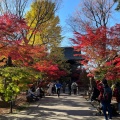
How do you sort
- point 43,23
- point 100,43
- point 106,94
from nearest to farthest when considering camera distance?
point 106,94
point 100,43
point 43,23

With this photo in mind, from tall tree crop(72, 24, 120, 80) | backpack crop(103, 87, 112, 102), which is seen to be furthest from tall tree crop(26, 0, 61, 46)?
backpack crop(103, 87, 112, 102)

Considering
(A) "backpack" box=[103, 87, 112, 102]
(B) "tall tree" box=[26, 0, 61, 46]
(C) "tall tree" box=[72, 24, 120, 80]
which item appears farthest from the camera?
(B) "tall tree" box=[26, 0, 61, 46]

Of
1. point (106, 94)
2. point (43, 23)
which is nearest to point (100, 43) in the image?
point (106, 94)

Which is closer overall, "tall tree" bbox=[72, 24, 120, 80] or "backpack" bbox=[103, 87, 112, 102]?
"backpack" bbox=[103, 87, 112, 102]

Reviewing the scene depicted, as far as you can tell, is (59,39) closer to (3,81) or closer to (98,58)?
(98,58)

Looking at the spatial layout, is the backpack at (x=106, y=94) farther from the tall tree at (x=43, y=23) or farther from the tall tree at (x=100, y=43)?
the tall tree at (x=43, y=23)

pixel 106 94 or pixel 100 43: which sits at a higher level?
pixel 100 43

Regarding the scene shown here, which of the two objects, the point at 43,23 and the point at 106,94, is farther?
the point at 43,23

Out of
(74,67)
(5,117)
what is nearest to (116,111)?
(5,117)

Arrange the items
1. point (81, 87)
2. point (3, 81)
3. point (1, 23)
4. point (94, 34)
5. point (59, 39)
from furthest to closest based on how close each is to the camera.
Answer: point (81, 87), point (59, 39), point (94, 34), point (3, 81), point (1, 23)

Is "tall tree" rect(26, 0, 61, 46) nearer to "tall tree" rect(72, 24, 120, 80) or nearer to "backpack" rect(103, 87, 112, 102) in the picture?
"tall tree" rect(72, 24, 120, 80)

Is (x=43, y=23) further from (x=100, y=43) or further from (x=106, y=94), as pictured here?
(x=106, y=94)

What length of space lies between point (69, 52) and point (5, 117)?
3596cm

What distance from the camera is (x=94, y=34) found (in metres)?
14.9
